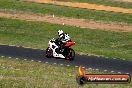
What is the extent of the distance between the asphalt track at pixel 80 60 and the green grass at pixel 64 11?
20828 mm

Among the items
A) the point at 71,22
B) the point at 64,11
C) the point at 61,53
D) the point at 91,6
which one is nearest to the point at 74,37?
the point at 71,22

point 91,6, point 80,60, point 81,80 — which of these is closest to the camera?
point 81,80

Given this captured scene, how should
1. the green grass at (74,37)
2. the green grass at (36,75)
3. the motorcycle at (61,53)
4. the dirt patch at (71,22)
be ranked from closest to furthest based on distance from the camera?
the green grass at (36,75), the motorcycle at (61,53), the green grass at (74,37), the dirt patch at (71,22)

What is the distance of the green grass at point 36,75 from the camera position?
21.3m

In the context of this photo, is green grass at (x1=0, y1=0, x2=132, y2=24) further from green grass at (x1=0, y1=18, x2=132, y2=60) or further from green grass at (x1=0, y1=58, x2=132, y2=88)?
green grass at (x1=0, y1=58, x2=132, y2=88)

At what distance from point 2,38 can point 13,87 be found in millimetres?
17165

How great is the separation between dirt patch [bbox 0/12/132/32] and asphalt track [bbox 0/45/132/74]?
1594cm

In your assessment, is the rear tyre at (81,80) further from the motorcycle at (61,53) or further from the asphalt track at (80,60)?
the motorcycle at (61,53)

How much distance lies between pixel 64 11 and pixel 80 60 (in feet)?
83.9

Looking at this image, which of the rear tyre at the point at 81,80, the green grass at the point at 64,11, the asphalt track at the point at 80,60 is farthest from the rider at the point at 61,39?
the green grass at the point at 64,11

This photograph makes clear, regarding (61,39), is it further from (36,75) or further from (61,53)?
(36,75)

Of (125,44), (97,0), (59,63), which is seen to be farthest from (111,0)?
(59,63)

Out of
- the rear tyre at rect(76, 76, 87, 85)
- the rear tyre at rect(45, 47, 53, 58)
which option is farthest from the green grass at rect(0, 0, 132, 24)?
the rear tyre at rect(76, 76, 87, 85)

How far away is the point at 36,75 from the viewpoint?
2394 cm
